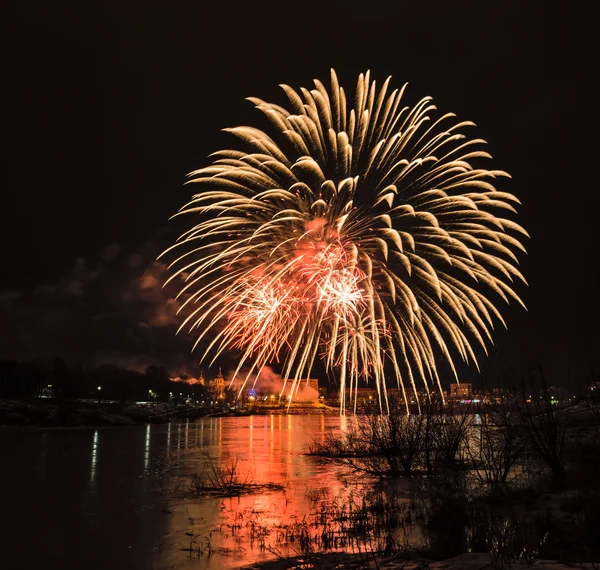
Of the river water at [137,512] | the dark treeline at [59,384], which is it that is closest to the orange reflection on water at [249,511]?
the river water at [137,512]

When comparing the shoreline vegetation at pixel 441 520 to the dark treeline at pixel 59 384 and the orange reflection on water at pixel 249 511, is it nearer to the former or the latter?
the orange reflection on water at pixel 249 511

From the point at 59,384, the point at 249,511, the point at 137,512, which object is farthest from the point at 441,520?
the point at 59,384

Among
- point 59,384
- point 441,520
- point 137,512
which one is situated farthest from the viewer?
point 59,384

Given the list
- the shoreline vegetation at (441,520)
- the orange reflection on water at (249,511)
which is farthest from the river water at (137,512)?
the shoreline vegetation at (441,520)

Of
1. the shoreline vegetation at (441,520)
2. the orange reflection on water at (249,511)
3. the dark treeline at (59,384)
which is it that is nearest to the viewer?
the shoreline vegetation at (441,520)

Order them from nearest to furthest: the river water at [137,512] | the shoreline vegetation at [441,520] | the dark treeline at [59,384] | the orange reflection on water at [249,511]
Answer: the shoreline vegetation at [441,520] → the river water at [137,512] → the orange reflection on water at [249,511] → the dark treeline at [59,384]

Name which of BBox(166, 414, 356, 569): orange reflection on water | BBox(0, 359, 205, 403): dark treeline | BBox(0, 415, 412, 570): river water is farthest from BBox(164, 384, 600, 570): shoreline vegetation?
BBox(0, 359, 205, 403): dark treeline

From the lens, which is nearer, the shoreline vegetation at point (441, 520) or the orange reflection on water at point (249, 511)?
the shoreline vegetation at point (441, 520)

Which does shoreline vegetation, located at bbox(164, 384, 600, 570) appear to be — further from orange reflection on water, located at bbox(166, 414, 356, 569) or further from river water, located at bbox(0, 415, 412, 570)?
river water, located at bbox(0, 415, 412, 570)

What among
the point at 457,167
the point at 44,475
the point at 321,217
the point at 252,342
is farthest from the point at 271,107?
the point at 44,475

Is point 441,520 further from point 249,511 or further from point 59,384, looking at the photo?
point 59,384

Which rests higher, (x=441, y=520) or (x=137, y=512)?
(x=137, y=512)
